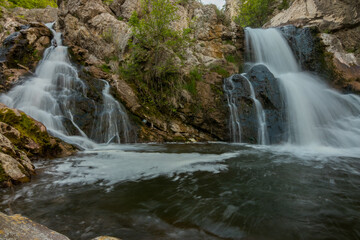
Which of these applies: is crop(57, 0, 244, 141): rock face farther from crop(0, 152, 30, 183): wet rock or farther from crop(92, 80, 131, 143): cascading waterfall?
crop(0, 152, 30, 183): wet rock

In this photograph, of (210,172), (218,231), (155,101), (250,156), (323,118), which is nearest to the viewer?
(218,231)

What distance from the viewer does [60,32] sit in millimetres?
13539

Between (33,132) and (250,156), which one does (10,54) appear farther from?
(250,156)

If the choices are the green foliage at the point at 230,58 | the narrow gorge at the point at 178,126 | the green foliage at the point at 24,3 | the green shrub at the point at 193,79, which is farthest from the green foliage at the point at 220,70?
the green foliage at the point at 24,3

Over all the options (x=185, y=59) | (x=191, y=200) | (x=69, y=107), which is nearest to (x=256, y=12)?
(x=185, y=59)

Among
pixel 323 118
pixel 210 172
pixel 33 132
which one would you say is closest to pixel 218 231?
pixel 210 172

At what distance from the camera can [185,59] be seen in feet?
37.0

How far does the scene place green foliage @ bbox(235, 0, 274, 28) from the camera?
72.3 feet

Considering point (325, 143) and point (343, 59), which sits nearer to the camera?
point (325, 143)

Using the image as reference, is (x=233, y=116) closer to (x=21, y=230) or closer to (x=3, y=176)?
(x=3, y=176)

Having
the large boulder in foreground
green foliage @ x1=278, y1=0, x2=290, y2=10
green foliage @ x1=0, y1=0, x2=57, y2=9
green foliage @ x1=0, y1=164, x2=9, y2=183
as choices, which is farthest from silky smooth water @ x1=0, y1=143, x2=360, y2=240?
green foliage @ x1=0, y1=0, x2=57, y2=9

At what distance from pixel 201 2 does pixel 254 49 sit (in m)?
6.87

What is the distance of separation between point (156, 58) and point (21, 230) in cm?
990

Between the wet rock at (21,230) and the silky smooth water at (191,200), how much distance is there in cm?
60
